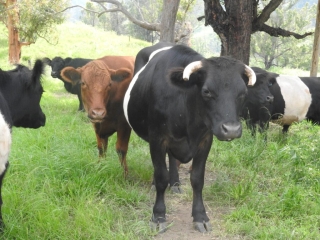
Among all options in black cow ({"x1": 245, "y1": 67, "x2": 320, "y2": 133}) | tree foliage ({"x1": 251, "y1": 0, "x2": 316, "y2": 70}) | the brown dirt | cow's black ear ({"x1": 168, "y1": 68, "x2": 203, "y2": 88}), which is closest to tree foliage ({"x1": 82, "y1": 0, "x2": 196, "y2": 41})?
black cow ({"x1": 245, "y1": 67, "x2": 320, "y2": 133})

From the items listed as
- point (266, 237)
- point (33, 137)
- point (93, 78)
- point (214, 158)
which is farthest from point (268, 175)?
point (33, 137)

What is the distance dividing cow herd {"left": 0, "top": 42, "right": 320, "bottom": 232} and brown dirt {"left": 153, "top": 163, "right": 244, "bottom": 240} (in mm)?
84

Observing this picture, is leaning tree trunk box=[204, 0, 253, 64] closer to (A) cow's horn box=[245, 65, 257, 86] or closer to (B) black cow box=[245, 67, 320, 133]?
(B) black cow box=[245, 67, 320, 133]

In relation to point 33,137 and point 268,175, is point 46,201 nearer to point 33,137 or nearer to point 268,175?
point 33,137

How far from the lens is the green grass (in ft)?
12.2

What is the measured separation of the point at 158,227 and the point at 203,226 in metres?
0.44

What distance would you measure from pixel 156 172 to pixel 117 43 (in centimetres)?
2165

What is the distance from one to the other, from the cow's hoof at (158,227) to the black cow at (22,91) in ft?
5.78

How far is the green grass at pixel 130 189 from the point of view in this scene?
371 centimetres

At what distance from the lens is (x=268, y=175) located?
5.17m

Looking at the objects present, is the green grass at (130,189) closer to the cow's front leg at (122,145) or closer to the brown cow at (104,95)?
the cow's front leg at (122,145)

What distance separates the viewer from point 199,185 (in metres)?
4.02

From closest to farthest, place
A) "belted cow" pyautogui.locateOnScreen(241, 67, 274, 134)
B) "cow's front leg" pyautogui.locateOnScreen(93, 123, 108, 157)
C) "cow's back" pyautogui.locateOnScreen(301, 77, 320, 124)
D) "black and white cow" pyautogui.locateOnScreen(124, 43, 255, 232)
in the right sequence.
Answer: "black and white cow" pyautogui.locateOnScreen(124, 43, 255, 232), "cow's front leg" pyautogui.locateOnScreen(93, 123, 108, 157), "belted cow" pyautogui.locateOnScreen(241, 67, 274, 134), "cow's back" pyautogui.locateOnScreen(301, 77, 320, 124)

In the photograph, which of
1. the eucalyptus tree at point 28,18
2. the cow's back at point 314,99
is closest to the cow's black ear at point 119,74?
the cow's back at point 314,99
